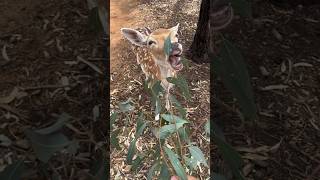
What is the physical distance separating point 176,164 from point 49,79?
718 mm

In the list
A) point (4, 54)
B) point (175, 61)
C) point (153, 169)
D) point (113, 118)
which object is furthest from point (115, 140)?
point (4, 54)

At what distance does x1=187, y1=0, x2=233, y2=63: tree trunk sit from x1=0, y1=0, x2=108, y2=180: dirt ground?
0.32 m

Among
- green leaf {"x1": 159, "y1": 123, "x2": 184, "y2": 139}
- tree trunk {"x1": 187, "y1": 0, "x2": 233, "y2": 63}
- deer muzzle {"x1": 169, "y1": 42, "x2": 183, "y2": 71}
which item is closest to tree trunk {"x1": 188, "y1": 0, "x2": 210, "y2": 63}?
tree trunk {"x1": 187, "y1": 0, "x2": 233, "y2": 63}

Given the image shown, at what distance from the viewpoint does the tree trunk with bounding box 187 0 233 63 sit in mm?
1704

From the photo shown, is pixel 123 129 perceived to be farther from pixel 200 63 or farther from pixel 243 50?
pixel 243 50

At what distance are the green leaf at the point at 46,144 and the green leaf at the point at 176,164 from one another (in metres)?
0.25

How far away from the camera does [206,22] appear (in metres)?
1.81

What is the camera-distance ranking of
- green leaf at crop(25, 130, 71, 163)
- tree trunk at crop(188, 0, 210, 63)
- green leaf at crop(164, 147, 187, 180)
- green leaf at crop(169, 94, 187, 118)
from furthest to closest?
1. tree trunk at crop(188, 0, 210, 63)
2. green leaf at crop(169, 94, 187, 118)
3. green leaf at crop(164, 147, 187, 180)
4. green leaf at crop(25, 130, 71, 163)

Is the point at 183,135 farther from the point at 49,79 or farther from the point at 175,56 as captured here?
the point at 49,79

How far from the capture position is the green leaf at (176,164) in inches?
51.9

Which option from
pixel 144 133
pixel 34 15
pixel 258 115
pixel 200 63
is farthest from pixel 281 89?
pixel 34 15

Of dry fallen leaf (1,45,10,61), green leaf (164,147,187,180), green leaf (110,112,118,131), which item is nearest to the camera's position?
green leaf (164,147,187,180)

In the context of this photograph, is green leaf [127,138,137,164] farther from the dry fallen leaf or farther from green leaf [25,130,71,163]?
the dry fallen leaf

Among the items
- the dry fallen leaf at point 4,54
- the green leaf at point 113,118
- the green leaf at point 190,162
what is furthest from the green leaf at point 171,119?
the dry fallen leaf at point 4,54
